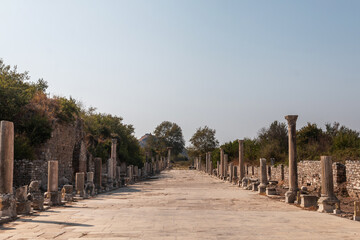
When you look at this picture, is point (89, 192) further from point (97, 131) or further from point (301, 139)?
point (301, 139)

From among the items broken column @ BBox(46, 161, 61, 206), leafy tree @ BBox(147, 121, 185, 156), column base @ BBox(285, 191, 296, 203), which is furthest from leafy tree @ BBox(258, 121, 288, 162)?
leafy tree @ BBox(147, 121, 185, 156)

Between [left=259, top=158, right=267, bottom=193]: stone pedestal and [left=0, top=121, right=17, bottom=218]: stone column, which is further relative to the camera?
[left=259, top=158, right=267, bottom=193]: stone pedestal

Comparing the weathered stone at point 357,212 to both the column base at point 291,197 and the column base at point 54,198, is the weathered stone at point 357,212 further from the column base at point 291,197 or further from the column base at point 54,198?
the column base at point 54,198

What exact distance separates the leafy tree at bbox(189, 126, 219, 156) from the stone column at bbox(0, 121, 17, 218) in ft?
253

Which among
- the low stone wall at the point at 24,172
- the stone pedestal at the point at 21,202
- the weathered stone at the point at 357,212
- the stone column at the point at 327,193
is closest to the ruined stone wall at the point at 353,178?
the stone column at the point at 327,193

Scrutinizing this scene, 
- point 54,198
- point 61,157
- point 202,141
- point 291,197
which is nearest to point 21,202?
point 54,198

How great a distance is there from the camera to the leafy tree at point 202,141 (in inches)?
3474

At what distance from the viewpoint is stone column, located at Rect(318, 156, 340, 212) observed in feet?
42.8

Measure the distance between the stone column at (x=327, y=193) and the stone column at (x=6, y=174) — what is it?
9.52m

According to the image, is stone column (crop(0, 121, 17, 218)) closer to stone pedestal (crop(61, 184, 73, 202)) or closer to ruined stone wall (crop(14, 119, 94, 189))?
stone pedestal (crop(61, 184, 73, 202))

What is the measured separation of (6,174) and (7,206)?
931 millimetres

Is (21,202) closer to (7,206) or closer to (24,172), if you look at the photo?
(7,206)

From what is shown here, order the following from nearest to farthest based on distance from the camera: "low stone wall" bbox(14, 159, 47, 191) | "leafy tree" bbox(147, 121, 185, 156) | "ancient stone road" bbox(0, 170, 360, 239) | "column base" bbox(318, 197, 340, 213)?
"ancient stone road" bbox(0, 170, 360, 239) → "column base" bbox(318, 197, 340, 213) → "low stone wall" bbox(14, 159, 47, 191) → "leafy tree" bbox(147, 121, 185, 156)

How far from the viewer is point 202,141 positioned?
89.2 meters
